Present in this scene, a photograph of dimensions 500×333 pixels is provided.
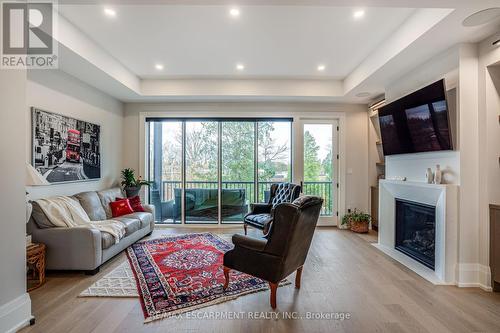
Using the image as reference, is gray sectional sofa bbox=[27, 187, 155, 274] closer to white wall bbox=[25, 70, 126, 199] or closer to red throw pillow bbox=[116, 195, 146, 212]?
white wall bbox=[25, 70, 126, 199]

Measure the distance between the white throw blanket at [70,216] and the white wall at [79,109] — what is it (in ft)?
0.85

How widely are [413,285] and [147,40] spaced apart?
4.35 metres

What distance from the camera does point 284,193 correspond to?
454cm

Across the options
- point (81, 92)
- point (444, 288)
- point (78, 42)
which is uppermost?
point (78, 42)

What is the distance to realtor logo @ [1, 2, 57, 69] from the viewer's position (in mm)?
A: 1940

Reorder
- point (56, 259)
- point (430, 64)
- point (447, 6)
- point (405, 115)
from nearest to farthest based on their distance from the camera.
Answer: point (447, 6)
point (56, 259)
point (430, 64)
point (405, 115)

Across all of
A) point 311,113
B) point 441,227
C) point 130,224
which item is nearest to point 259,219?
point 130,224

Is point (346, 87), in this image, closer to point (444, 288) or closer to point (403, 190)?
point (403, 190)

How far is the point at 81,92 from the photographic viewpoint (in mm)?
4105

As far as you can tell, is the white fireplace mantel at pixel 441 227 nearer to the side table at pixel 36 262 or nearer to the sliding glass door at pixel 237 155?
the sliding glass door at pixel 237 155

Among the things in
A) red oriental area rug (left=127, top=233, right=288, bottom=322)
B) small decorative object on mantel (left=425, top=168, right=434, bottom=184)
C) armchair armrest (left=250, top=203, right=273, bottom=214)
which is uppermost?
small decorative object on mantel (left=425, top=168, right=434, bottom=184)

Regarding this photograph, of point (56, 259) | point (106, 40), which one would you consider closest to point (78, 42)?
point (106, 40)

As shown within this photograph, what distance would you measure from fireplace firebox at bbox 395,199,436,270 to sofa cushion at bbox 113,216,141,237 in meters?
4.03

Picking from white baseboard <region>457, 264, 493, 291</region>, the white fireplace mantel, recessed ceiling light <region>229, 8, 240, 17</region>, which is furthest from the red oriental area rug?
recessed ceiling light <region>229, 8, 240, 17</region>
